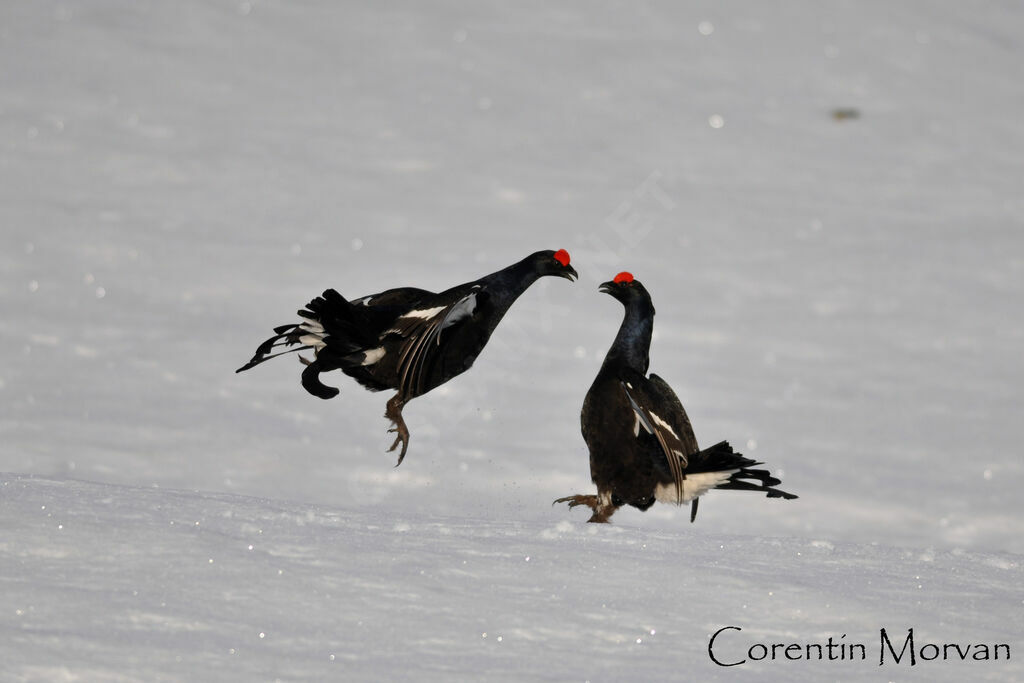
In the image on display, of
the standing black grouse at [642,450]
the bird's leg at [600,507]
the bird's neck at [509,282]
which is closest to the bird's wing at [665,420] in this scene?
the standing black grouse at [642,450]

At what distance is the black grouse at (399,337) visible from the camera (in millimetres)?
6352

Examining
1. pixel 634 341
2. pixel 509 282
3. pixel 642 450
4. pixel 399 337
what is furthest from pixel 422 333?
pixel 642 450

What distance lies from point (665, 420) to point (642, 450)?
18 cm

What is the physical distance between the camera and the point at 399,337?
6414 millimetres

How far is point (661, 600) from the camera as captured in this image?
4238mm

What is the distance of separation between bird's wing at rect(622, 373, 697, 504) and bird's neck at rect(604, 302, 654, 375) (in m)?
0.10

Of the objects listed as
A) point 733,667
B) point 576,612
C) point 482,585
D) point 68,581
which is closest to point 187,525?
point 68,581

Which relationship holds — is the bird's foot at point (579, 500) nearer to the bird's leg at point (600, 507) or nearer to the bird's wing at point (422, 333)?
the bird's leg at point (600, 507)

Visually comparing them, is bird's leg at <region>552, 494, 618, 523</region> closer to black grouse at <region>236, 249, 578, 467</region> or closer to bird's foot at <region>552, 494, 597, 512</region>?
bird's foot at <region>552, 494, 597, 512</region>

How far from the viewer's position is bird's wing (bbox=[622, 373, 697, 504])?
5.90 metres

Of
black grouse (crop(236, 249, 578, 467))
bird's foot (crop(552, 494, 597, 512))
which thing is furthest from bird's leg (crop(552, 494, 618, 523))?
black grouse (crop(236, 249, 578, 467))

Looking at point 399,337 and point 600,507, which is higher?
Result: point 399,337

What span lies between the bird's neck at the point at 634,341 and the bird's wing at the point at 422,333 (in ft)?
2.49

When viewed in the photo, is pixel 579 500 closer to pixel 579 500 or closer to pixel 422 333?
pixel 579 500
